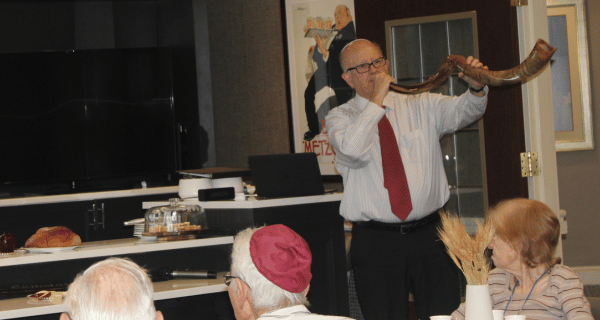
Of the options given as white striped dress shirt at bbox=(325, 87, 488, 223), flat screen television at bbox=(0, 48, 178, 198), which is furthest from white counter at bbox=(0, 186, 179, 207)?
white striped dress shirt at bbox=(325, 87, 488, 223)

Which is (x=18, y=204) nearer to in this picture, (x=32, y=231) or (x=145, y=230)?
(x=32, y=231)

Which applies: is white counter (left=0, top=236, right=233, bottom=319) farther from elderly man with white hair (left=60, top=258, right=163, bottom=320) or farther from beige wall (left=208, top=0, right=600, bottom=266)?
beige wall (left=208, top=0, right=600, bottom=266)

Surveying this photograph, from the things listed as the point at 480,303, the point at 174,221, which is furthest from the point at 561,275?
the point at 174,221

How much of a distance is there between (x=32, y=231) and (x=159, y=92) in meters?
1.73

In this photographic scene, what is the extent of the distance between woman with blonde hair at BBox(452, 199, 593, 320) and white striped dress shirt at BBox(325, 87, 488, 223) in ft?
2.11

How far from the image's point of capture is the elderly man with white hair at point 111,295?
1145 millimetres

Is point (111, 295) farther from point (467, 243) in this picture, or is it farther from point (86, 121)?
point (86, 121)

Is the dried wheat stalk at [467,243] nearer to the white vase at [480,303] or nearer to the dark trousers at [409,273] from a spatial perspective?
the white vase at [480,303]

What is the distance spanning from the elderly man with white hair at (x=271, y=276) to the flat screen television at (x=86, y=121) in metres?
4.49

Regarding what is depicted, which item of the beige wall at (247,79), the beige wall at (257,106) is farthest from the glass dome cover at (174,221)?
the beige wall at (257,106)

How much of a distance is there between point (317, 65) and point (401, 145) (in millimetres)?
1888

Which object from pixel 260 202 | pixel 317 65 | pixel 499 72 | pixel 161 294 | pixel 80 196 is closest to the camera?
pixel 499 72

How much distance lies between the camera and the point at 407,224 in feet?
8.42

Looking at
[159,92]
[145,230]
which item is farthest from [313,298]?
[159,92]
